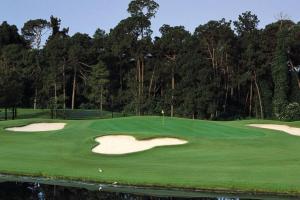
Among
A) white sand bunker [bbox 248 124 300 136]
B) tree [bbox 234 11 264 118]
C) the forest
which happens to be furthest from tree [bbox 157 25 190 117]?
white sand bunker [bbox 248 124 300 136]

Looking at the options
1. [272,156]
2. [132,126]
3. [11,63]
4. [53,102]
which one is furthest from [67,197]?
[11,63]

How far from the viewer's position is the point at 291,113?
7688cm

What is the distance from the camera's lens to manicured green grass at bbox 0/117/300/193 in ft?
70.4

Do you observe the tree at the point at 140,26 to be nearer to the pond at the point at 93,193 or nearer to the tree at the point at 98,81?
the tree at the point at 98,81

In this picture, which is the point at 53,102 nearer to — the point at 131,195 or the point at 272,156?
the point at 272,156

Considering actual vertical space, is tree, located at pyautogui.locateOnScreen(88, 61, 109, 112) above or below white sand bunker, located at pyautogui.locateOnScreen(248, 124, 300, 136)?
above

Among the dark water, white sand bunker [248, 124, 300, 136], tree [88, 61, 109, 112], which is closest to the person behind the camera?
the dark water

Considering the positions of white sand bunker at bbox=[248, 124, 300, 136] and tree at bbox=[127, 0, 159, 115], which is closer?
white sand bunker at bbox=[248, 124, 300, 136]

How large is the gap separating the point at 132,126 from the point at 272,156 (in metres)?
15.4

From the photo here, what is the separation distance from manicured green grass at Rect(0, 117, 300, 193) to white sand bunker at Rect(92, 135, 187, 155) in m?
0.60

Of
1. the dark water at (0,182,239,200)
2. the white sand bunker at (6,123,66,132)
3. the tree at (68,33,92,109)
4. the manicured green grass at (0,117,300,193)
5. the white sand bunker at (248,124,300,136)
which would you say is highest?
the tree at (68,33,92,109)

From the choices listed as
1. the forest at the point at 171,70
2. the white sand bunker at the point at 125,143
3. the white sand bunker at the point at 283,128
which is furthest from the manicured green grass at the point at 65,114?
the white sand bunker at the point at 125,143

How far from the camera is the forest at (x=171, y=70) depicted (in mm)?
83438

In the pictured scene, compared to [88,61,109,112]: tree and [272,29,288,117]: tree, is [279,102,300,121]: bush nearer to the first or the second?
[272,29,288,117]: tree
